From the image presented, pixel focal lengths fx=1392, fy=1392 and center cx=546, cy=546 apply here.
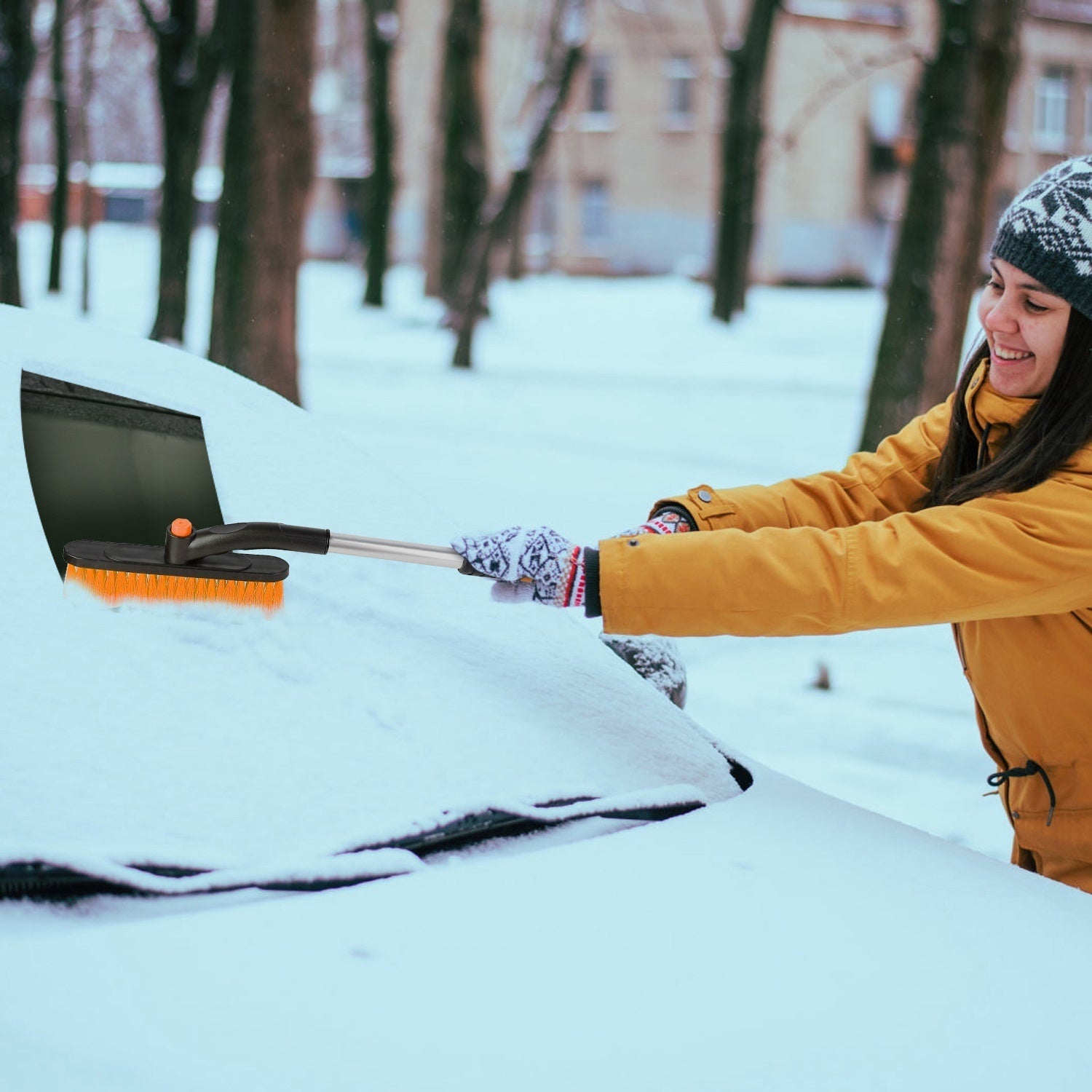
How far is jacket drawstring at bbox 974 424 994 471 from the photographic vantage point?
207 centimetres

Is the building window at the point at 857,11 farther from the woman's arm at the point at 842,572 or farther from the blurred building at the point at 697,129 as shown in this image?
the woman's arm at the point at 842,572

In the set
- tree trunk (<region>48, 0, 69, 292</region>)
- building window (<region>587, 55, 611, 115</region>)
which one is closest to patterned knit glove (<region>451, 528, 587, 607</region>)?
tree trunk (<region>48, 0, 69, 292</region>)

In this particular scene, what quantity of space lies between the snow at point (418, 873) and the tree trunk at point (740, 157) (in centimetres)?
1643

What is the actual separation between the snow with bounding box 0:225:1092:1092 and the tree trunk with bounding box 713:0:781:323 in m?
16.4

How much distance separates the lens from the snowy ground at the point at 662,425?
376 cm

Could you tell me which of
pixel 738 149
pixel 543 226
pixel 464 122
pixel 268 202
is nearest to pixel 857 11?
pixel 543 226

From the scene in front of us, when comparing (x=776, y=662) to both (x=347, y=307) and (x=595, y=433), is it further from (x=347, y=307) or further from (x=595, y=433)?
(x=347, y=307)

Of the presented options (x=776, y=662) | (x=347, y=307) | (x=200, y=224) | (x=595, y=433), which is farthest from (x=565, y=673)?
(x=200, y=224)

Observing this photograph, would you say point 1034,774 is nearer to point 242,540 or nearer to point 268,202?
point 242,540

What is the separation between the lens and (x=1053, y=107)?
33.1 m

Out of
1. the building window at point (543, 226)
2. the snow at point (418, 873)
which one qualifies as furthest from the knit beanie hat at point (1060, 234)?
the building window at point (543, 226)

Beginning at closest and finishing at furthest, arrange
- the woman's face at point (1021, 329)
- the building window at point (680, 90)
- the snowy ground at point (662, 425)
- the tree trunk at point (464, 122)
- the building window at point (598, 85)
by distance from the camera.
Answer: the woman's face at point (1021, 329), the snowy ground at point (662, 425), the tree trunk at point (464, 122), the building window at point (680, 90), the building window at point (598, 85)

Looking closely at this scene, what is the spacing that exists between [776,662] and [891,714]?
22.8 inches

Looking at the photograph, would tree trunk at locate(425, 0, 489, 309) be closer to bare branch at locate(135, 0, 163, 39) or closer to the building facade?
bare branch at locate(135, 0, 163, 39)
